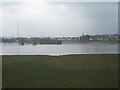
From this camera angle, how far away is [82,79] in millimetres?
7070

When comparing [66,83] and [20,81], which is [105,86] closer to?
[66,83]

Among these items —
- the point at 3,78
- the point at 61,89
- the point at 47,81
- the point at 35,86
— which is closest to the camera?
the point at 61,89

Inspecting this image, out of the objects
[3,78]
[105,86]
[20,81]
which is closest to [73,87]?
[105,86]

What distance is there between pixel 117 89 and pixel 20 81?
3.20m

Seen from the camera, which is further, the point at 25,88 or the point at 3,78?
the point at 3,78

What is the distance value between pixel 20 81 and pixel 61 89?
1.77 metres

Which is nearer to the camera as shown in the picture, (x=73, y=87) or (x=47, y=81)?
(x=73, y=87)

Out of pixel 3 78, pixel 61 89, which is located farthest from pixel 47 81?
pixel 3 78

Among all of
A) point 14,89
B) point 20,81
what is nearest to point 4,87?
point 14,89

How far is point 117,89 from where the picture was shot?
5820 millimetres

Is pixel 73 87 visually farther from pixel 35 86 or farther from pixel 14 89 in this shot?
pixel 14 89

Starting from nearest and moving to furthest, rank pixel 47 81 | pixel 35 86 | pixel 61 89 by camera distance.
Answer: pixel 61 89, pixel 35 86, pixel 47 81

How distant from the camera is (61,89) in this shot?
5.77 meters

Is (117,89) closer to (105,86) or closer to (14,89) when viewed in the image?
(105,86)
